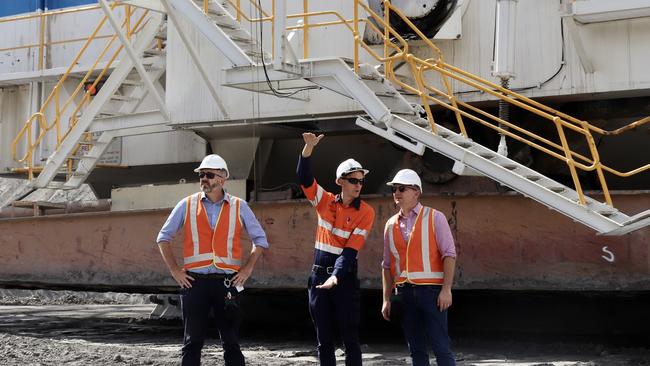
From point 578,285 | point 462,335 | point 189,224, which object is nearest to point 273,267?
point 462,335

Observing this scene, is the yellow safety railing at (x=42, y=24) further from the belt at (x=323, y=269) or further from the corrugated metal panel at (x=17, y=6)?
the belt at (x=323, y=269)

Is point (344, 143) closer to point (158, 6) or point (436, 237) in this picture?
point (158, 6)

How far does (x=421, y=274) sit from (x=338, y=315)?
26.9 inches

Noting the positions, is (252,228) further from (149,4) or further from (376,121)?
(149,4)

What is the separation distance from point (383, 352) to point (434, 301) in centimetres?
331

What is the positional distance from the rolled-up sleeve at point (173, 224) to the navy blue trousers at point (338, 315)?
3.26ft

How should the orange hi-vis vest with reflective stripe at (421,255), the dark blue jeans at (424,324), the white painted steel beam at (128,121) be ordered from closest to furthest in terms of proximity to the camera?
the dark blue jeans at (424,324)
the orange hi-vis vest with reflective stripe at (421,255)
the white painted steel beam at (128,121)

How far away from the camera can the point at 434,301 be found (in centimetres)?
596

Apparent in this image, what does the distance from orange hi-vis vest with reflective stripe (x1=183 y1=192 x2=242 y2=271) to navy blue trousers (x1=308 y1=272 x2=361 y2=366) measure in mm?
599

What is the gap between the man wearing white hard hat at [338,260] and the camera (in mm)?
6309

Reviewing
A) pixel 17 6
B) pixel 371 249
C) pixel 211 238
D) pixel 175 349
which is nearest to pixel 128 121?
pixel 175 349

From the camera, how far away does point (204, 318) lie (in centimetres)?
609

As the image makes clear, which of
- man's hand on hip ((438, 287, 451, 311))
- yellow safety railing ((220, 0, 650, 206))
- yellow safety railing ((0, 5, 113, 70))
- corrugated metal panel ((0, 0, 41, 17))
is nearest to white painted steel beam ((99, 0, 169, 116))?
yellow safety railing ((220, 0, 650, 206))

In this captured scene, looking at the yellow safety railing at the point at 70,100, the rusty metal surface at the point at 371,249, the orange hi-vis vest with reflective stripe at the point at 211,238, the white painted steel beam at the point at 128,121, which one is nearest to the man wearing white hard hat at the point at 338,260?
the orange hi-vis vest with reflective stripe at the point at 211,238
